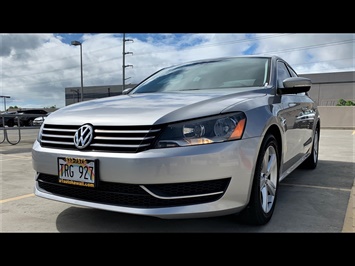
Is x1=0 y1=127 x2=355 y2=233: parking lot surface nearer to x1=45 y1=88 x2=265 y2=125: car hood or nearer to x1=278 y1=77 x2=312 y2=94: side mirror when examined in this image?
x1=45 y1=88 x2=265 y2=125: car hood

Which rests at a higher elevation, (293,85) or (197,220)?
(293,85)

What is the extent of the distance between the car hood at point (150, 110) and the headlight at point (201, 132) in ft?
0.18

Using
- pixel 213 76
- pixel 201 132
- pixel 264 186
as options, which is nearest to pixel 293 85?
pixel 213 76

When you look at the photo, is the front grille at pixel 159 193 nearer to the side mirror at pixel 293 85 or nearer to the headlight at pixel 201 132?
the headlight at pixel 201 132

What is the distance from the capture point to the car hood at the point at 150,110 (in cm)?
222

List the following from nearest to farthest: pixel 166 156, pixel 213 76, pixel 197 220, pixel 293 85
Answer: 1. pixel 166 156
2. pixel 197 220
3. pixel 293 85
4. pixel 213 76

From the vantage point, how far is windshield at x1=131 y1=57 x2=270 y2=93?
128 inches

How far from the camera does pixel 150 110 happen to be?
7.63ft

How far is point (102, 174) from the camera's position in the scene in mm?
2168

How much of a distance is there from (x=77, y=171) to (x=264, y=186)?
1.53 metres

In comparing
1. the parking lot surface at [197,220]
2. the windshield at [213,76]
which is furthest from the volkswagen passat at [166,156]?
the windshield at [213,76]

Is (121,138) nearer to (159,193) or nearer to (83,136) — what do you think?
(83,136)
